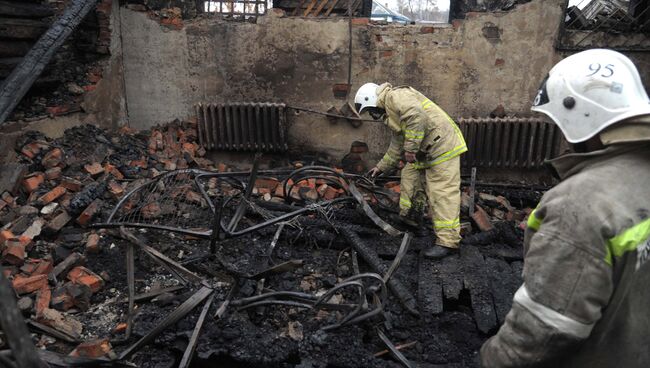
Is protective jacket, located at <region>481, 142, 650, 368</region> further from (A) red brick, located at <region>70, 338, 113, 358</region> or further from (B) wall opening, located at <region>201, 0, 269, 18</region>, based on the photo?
(B) wall opening, located at <region>201, 0, 269, 18</region>

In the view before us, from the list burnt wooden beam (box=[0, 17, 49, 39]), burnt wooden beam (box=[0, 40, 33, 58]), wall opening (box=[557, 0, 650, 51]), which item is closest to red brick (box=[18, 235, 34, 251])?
burnt wooden beam (box=[0, 40, 33, 58])

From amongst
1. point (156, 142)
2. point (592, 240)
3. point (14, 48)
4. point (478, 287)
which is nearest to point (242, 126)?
point (156, 142)

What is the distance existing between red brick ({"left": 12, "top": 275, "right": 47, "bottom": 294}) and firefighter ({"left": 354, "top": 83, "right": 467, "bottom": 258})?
3044mm

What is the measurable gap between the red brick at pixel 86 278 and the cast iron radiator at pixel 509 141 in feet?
14.3

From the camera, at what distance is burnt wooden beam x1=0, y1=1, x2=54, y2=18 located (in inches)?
190

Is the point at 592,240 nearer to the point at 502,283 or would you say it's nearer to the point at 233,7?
the point at 502,283

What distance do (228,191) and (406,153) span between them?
7.16 feet

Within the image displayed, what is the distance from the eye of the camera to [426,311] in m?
3.47

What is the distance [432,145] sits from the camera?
171 inches

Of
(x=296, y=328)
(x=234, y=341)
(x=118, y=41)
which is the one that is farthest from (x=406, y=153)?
(x=118, y=41)

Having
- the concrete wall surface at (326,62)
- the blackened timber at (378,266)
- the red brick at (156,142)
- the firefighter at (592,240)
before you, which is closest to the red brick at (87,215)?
the red brick at (156,142)

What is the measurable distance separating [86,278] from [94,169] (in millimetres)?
1793

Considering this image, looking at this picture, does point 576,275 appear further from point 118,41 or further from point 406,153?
point 118,41

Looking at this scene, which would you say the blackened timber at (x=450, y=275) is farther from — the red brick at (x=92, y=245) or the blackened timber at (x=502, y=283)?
the red brick at (x=92, y=245)
